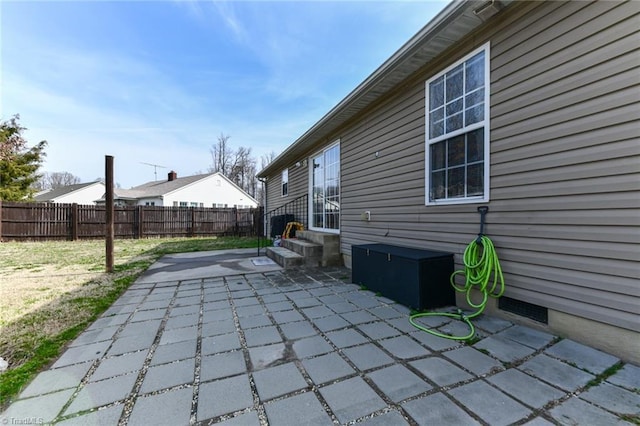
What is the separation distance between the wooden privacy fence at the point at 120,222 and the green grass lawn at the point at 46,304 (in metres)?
5.74

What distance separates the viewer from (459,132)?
3.05 m

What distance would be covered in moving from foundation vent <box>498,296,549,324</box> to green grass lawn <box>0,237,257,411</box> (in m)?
3.74

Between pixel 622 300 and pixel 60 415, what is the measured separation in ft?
11.5

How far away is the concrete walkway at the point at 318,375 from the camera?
54.1 inches

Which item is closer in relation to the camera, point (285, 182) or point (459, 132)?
point (459, 132)

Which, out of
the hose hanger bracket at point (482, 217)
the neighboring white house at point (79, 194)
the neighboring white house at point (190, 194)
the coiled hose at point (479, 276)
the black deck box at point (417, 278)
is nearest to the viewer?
the coiled hose at point (479, 276)

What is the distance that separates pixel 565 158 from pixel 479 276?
1227 mm

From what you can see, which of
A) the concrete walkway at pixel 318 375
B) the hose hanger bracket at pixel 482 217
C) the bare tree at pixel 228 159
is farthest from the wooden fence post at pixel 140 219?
the bare tree at pixel 228 159

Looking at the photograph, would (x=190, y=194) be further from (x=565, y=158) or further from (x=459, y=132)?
(x=565, y=158)

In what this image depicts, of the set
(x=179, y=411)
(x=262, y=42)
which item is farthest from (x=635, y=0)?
(x=262, y=42)

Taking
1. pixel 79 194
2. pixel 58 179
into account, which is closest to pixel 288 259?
pixel 79 194

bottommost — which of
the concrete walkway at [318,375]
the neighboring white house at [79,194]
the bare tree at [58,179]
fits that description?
the concrete walkway at [318,375]

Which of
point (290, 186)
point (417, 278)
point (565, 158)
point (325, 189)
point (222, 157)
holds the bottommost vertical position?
point (417, 278)

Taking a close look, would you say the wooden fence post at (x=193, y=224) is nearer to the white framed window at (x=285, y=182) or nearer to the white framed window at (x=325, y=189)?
the white framed window at (x=285, y=182)
